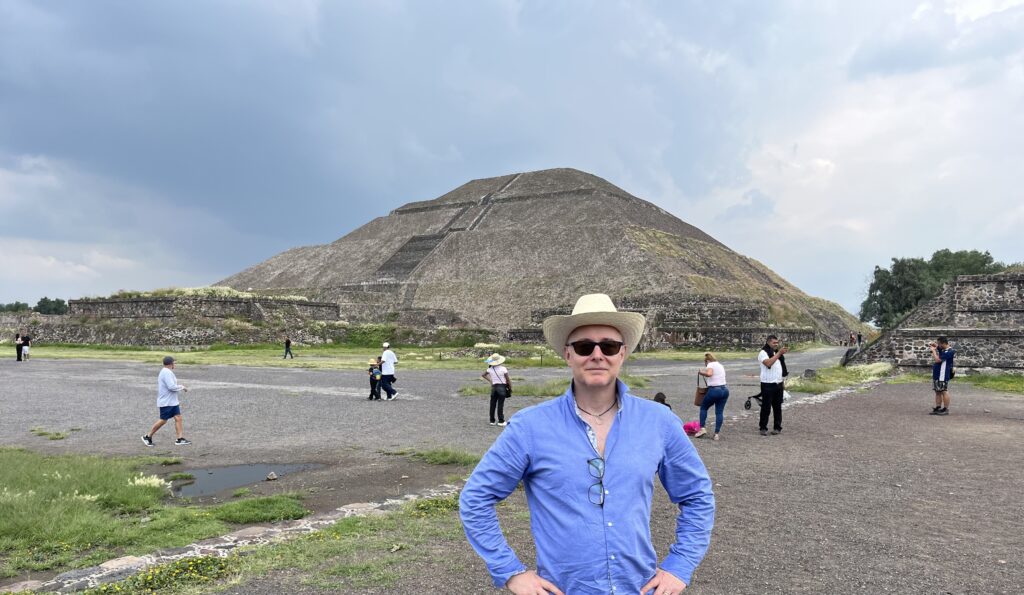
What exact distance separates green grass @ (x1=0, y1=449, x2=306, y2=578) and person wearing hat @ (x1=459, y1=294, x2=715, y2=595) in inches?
174

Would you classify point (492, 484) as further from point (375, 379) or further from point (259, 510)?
point (375, 379)

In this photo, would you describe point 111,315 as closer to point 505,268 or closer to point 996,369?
point 505,268

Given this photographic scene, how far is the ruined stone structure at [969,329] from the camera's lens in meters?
22.8

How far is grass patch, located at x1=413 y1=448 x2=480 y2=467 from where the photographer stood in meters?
9.24

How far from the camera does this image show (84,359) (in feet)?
107

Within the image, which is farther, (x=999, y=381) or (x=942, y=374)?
(x=999, y=381)

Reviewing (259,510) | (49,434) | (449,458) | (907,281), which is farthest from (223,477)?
(907,281)

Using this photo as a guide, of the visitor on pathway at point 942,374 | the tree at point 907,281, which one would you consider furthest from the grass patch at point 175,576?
the tree at point 907,281

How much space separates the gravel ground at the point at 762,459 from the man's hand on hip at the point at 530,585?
8.02 ft

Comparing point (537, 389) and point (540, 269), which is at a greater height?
point (540, 269)

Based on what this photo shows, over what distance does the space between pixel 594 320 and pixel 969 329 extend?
25379 mm

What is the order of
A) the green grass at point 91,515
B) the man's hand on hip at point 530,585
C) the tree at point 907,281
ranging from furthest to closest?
the tree at point 907,281, the green grass at point 91,515, the man's hand on hip at point 530,585

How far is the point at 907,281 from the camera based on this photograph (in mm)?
59500

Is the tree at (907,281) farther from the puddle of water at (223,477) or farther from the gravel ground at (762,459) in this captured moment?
the puddle of water at (223,477)
